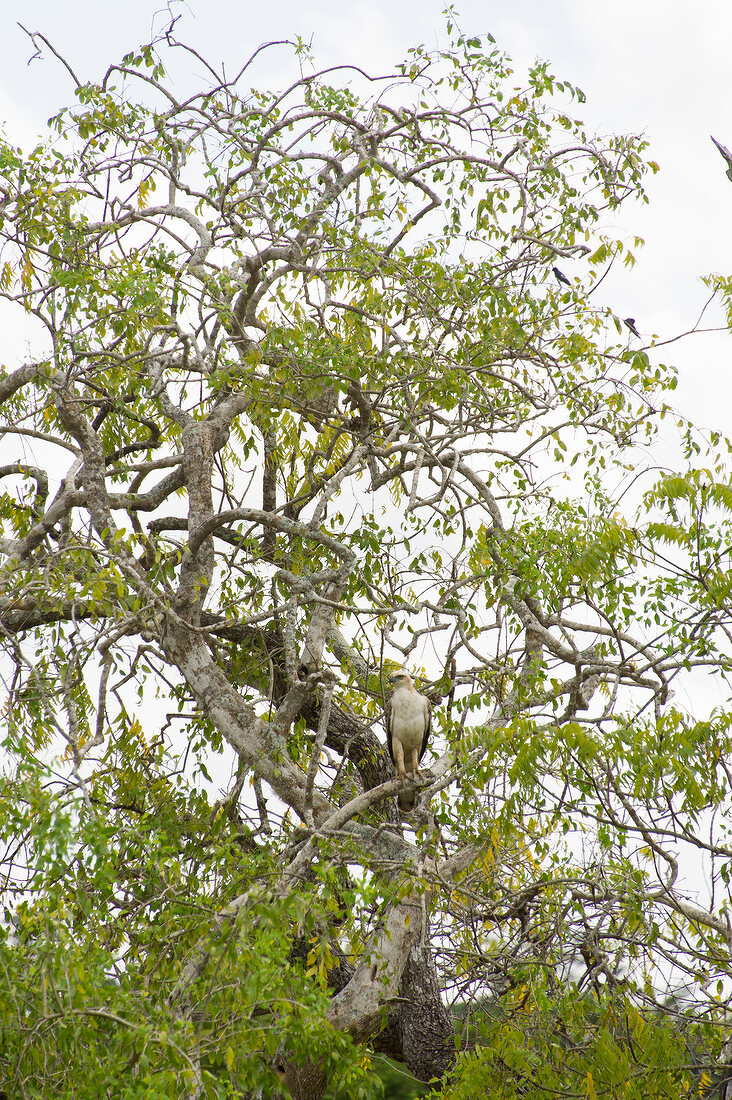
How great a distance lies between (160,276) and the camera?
6.08 metres

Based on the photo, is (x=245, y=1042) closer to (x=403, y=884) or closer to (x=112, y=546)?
(x=403, y=884)

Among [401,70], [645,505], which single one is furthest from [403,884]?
[401,70]

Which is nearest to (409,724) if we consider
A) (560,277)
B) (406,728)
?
(406,728)

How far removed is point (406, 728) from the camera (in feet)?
21.2

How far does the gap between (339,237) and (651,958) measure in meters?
4.39

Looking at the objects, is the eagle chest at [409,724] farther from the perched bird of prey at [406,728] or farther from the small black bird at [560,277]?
the small black bird at [560,277]

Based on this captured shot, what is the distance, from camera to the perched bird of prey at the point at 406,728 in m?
6.40

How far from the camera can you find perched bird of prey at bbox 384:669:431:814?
640cm

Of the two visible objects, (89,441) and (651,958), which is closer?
(651,958)

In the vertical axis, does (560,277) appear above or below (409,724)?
above

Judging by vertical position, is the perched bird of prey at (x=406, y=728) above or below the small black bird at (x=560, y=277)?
below

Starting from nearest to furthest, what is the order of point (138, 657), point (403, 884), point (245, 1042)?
point (245, 1042), point (403, 884), point (138, 657)

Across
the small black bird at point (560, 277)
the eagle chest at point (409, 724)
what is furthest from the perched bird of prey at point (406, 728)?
the small black bird at point (560, 277)

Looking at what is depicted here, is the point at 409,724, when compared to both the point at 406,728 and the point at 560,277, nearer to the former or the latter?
the point at 406,728
